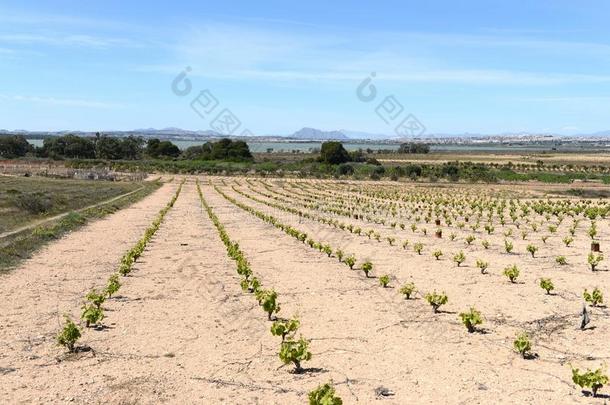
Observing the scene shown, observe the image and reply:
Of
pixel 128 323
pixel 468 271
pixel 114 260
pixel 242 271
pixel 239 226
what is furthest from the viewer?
pixel 239 226

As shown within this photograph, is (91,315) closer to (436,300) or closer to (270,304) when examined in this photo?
(270,304)

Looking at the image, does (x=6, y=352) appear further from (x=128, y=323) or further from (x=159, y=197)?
(x=159, y=197)

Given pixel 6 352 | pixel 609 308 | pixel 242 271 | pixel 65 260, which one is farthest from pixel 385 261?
pixel 6 352

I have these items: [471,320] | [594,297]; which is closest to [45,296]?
[471,320]

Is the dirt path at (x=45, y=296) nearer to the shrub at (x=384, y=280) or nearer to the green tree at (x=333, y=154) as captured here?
the shrub at (x=384, y=280)

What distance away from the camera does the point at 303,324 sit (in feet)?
35.8

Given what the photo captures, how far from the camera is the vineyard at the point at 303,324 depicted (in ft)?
26.0

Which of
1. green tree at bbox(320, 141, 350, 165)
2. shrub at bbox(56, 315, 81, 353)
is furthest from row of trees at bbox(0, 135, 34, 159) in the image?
shrub at bbox(56, 315, 81, 353)

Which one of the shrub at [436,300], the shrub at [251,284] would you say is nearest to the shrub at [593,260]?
the shrub at [436,300]

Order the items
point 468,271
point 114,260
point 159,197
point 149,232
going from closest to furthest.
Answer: point 468,271
point 114,260
point 149,232
point 159,197

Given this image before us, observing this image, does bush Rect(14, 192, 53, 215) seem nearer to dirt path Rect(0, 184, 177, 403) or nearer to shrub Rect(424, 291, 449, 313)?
dirt path Rect(0, 184, 177, 403)

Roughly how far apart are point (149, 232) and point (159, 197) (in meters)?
23.9

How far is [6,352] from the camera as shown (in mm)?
9117

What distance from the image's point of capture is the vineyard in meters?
7.92
